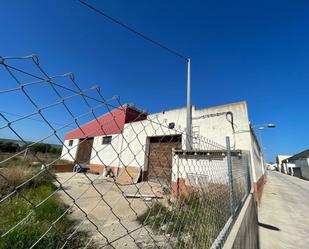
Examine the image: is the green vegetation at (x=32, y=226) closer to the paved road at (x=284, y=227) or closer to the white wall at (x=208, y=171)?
the white wall at (x=208, y=171)

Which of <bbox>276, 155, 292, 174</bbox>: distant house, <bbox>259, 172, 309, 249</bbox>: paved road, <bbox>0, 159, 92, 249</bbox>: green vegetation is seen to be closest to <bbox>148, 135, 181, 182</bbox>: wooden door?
<bbox>259, 172, 309, 249</bbox>: paved road

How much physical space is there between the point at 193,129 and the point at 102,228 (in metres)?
6.70

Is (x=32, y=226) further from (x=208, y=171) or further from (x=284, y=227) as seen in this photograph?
(x=284, y=227)

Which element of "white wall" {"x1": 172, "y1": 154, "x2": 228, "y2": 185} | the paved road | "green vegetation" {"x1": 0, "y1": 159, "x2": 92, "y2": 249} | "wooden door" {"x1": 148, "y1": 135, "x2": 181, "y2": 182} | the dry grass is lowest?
the paved road

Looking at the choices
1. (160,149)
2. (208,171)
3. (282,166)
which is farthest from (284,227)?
(282,166)

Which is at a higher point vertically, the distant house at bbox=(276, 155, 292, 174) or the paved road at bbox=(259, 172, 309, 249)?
the distant house at bbox=(276, 155, 292, 174)

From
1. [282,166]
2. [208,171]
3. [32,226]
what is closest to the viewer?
[32,226]

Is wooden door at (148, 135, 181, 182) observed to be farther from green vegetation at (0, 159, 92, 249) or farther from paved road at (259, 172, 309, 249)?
green vegetation at (0, 159, 92, 249)

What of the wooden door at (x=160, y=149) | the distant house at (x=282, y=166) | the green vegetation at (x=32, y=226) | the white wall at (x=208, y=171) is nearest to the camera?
the green vegetation at (x=32, y=226)

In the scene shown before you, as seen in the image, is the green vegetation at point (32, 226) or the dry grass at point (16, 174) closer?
the green vegetation at point (32, 226)

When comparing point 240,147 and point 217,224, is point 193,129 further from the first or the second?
point 217,224

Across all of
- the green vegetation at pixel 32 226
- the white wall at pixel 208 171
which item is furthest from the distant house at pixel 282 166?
the green vegetation at pixel 32 226

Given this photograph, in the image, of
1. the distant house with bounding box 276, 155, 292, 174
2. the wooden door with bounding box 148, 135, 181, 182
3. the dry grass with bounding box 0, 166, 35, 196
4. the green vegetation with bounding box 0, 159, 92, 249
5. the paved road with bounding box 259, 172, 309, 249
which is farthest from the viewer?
the distant house with bounding box 276, 155, 292, 174

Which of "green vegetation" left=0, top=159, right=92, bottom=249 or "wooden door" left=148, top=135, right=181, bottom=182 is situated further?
"wooden door" left=148, top=135, right=181, bottom=182
